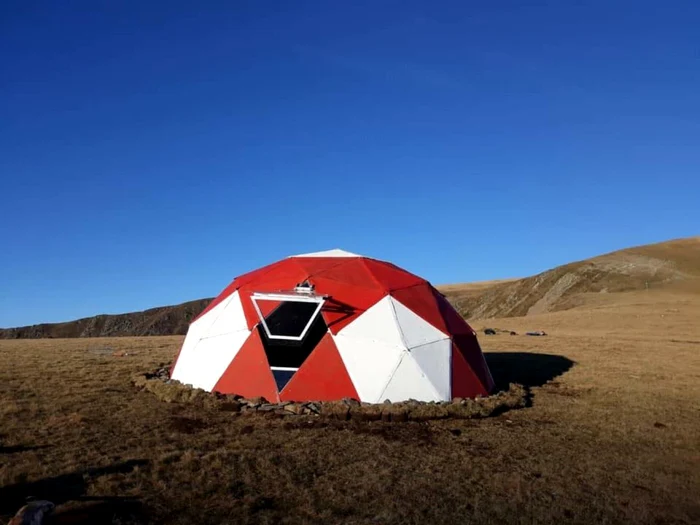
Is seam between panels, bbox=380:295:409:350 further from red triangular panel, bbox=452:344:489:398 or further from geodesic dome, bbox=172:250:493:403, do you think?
red triangular panel, bbox=452:344:489:398

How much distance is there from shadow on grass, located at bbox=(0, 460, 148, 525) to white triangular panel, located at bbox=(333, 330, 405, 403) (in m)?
6.26

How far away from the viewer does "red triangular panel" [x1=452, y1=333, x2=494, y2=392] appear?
49.3 feet

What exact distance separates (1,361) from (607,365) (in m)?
26.4

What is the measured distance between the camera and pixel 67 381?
16875mm

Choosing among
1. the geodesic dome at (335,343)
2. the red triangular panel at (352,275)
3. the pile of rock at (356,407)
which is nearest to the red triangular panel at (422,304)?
the geodesic dome at (335,343)

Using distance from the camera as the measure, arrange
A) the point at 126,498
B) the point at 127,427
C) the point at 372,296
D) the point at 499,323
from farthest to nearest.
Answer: the point at 499,323
the point at 372,296
the point at 127,427
the point at 126,498

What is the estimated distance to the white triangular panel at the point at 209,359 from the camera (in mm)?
14625

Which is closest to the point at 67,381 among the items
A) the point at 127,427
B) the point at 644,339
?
the point at 127,427

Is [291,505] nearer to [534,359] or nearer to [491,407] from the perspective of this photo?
[491,407]

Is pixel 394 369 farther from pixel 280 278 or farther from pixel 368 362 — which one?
pixel 280 278

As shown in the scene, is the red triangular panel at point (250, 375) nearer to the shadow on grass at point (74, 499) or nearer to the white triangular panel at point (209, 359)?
the white triangular panel at point (209, 359)

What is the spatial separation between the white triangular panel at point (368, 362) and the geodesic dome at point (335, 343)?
26 mm

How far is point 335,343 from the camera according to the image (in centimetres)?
1386

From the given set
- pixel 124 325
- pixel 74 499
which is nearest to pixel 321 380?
pixel 74 499
